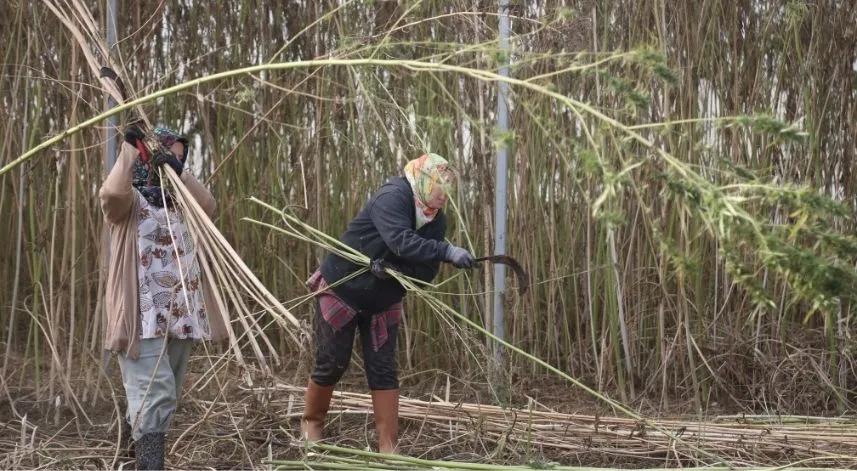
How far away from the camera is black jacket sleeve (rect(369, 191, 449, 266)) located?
11.9 ft

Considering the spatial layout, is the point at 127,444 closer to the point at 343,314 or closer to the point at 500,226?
the point at 343,314

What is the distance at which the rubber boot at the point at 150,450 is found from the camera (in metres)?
3.38

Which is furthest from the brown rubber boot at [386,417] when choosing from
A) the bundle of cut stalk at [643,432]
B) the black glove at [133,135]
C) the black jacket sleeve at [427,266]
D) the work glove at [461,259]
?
the black glove at [133,135]

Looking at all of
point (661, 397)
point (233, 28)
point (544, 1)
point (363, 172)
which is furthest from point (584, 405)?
point (233, 28)

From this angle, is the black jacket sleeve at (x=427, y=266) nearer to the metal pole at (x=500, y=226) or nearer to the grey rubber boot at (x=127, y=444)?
the metal pole at (x=500, y=226)

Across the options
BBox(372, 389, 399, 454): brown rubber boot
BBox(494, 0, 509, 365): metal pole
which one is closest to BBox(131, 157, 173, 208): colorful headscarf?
BBox(372, 389, 399, 454): brown rubber boot

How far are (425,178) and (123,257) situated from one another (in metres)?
0.98

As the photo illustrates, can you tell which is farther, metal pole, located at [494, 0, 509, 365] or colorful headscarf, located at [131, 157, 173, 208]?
metal pole, located at [494, 0, 509, 365]

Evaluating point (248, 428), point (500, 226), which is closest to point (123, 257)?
point (248, 428)

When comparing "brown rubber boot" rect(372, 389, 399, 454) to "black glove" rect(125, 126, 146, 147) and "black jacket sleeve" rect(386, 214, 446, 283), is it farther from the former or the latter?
"black glove" rect(125, 126, 146, 147)

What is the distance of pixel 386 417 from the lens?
3.84 m

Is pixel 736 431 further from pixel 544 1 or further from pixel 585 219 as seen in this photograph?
pixel 544 1

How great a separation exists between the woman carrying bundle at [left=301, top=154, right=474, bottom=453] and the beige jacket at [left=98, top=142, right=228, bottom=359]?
0.53 m

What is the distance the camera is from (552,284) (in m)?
4.75
